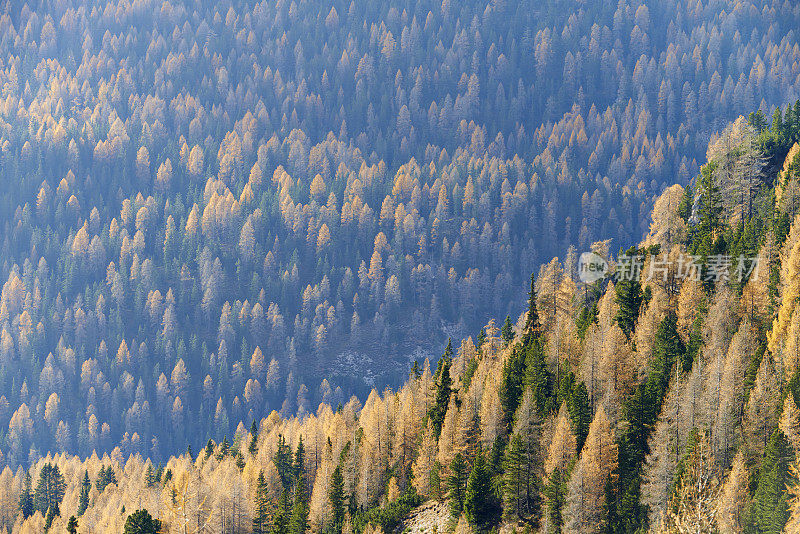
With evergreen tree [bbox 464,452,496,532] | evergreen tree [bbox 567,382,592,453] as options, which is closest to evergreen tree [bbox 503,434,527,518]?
evergreen tree [bbox 464,452,496,532]

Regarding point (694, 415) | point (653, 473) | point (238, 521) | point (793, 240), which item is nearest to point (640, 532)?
point (653, 473)

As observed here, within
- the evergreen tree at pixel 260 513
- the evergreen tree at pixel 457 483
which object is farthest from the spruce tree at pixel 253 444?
the evergreen tree at pixel 457 483

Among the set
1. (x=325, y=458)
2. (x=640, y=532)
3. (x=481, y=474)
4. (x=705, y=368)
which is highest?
(x=325, y=458)

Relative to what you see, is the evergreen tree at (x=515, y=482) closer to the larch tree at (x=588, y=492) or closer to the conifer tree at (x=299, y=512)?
the larch tree at (x=588, y=492)

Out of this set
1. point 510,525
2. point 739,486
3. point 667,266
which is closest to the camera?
point 739,486

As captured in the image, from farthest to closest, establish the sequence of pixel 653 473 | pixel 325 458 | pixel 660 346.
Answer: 1. pixel 325 458
2. pixel 660 346
3. pixel 653 473

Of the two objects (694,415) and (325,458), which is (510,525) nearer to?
(694,415)

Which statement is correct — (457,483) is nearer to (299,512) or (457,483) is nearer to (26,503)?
(299,512)
